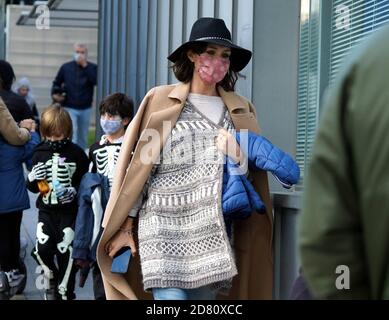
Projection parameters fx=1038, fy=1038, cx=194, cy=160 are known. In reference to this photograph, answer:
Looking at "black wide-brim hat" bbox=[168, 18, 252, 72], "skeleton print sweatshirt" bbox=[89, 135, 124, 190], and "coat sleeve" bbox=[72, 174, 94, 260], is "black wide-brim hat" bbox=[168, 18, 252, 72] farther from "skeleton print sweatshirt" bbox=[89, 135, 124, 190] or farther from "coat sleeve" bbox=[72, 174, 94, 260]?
"coat sleeve" bbox=[72, 174, 94, 260]

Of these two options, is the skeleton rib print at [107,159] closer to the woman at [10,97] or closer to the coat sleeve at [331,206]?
the woman at [10,97]

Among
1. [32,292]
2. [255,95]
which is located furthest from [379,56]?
[32,292]

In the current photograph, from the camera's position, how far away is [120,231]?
514cm

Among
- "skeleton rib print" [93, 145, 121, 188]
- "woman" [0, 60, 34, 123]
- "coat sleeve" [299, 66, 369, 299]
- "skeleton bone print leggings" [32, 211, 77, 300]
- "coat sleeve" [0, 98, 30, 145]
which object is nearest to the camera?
"coat sleeve" [299, 66, 369, 299]

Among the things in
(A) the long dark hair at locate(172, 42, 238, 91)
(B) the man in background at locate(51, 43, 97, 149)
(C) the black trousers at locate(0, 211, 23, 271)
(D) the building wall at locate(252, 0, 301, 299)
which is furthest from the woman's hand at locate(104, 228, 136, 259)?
(B) the man in background at locate(51, 43, 97, 149)

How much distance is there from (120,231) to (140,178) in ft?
1.05

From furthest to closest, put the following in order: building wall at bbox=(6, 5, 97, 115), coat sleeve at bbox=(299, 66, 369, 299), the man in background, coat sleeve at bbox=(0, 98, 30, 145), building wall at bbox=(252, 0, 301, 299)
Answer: building wall at bbox=(6, 5, 97, 115) < the man in background < coat sleeve at bbox=(0, 98, 30, 145) < building wall at bbox=(252, 0, 301, 299) < coat sleeve at bbox=(299, 66, 369, 299)

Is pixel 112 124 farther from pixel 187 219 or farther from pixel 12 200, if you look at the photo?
pixel 187 219

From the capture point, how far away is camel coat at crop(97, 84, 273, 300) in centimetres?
504

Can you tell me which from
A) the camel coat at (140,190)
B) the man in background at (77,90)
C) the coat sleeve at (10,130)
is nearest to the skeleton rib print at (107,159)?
the coat sleeve at (10,130)

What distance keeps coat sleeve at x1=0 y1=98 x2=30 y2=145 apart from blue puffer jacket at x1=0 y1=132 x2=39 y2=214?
0.09 m

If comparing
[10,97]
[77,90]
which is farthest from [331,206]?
[77,90]

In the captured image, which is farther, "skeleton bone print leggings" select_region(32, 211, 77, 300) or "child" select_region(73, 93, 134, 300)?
"skeleton bone print leggings" select_region(32, 211, 77, 300)
